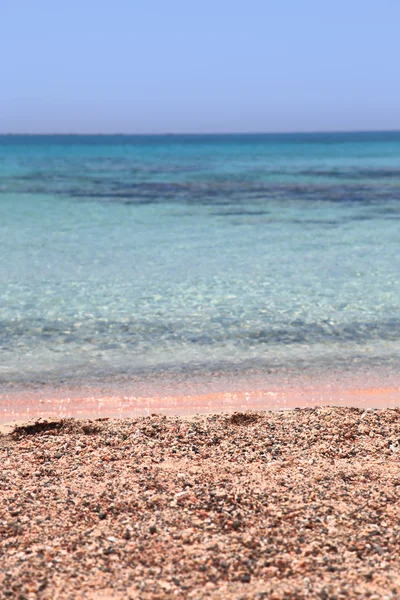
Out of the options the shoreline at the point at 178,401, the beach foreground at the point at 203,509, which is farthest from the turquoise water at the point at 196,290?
the beach foreground at the point at 203,509

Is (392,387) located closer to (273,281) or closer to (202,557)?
(202,557)

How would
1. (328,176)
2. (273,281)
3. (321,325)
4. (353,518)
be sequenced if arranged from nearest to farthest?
(353,518) < (321,325) < (273,281) < (328,176)

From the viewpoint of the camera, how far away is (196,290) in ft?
35.1

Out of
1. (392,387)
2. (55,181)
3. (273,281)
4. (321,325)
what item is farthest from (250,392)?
(55,181)

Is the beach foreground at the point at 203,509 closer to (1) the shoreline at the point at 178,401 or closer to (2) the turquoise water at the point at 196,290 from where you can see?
(1) the shoreline at the point at 178,401

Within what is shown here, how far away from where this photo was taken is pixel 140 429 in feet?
17.8

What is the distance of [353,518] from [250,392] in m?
2.94

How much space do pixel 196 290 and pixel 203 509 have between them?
6.83 m

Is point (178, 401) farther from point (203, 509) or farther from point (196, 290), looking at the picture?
point (196, 290)

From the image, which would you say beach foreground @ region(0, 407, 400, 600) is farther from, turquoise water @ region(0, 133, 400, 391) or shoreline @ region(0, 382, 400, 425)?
turquoise water @ region(0, 133, 400, 391)

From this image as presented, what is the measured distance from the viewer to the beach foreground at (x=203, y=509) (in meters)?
3.32

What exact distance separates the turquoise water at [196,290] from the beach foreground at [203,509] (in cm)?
194

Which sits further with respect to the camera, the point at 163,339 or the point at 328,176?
the point at 328,176

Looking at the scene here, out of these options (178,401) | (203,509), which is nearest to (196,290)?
(178,401)
